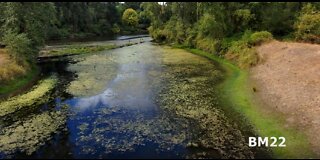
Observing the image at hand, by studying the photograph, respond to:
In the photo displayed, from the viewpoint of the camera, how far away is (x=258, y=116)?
2614 cm

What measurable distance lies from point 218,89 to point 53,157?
792 inches

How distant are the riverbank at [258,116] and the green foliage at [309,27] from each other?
58.4 ft

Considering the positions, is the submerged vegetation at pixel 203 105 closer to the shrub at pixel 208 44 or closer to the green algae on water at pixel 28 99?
the shrub at pixel 208 44

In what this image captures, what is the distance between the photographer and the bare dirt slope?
23953mm

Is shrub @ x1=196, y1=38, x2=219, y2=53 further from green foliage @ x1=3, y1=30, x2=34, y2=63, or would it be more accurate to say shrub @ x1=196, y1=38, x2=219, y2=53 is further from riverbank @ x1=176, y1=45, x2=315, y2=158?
green foliage @ x1=3, y1=30, x2=34, y2=63

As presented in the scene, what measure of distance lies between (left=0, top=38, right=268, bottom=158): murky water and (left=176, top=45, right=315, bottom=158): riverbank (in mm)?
1862

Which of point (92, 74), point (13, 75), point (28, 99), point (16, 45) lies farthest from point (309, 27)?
point (16, 45)

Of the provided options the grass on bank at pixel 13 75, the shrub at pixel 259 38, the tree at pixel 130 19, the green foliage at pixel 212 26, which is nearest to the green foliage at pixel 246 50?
the shrub at pixel 259 38

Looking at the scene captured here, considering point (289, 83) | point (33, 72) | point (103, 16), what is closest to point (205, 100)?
point (289, 83)

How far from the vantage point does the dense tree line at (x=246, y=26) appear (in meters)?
53.4

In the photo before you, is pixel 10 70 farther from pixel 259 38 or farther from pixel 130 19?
pixel 130 19

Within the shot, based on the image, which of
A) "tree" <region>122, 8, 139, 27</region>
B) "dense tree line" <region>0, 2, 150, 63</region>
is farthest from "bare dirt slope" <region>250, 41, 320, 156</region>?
"tree" <region>122, 8, 139, 27</region>

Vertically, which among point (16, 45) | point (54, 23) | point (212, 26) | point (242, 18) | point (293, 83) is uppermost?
point (54, 23)

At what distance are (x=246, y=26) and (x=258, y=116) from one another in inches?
1752
